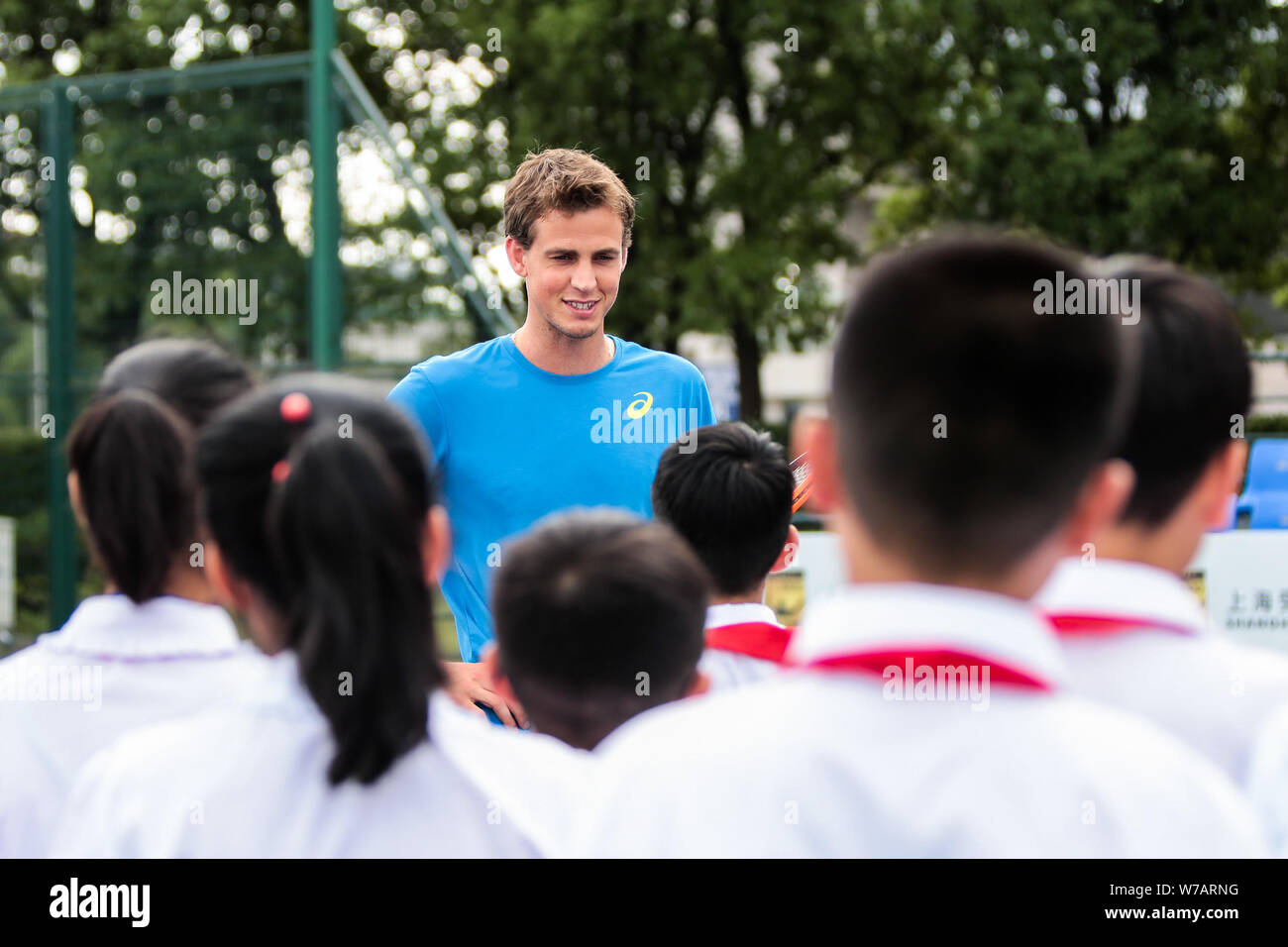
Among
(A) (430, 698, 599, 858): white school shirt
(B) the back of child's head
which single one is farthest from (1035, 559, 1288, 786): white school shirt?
(B) the back of child's head

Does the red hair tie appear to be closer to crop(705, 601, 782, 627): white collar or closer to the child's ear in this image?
the child's ear

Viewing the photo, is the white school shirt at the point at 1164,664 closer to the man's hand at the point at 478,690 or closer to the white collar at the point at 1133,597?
the white collar at the point at 1133,597

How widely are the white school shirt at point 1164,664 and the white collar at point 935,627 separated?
38cm

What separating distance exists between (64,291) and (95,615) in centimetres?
678

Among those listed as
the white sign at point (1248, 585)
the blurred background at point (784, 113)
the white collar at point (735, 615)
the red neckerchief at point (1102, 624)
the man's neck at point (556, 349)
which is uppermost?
the blurred background at point (784, 113)

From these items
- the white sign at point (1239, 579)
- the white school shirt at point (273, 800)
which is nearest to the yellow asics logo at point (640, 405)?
the white school shirt at point (273, 800)

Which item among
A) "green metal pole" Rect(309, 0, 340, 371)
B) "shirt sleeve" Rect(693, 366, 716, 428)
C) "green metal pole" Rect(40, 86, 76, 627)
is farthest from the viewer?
"green metal pole" Rect(40, 86, 76, 627)

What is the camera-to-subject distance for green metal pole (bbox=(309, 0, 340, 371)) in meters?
6.82

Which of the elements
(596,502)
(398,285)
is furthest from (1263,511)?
(596,502)

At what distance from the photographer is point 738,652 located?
2412mm

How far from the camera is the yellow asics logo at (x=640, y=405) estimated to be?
10.2 feet

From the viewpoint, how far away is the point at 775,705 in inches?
42.3

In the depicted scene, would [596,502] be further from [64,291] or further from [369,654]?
[64,291]
